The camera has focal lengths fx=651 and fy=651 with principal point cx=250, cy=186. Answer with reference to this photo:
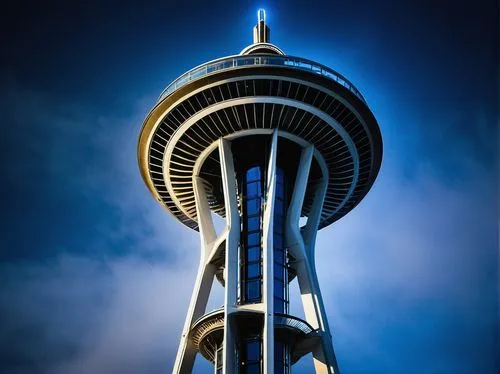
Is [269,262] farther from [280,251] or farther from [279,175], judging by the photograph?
[279,175]

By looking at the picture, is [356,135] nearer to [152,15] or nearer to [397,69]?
[397,69]

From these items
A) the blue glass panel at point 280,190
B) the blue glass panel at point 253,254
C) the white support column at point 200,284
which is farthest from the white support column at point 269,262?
the white support column at point 200,284

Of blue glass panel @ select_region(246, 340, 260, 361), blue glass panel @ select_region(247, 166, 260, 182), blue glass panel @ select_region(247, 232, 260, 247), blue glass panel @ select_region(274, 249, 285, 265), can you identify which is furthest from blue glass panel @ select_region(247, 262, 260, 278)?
blue glass panel @ select_region(247, 166, 260, 182)

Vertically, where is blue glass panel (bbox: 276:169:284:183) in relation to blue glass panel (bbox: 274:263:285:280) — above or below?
above

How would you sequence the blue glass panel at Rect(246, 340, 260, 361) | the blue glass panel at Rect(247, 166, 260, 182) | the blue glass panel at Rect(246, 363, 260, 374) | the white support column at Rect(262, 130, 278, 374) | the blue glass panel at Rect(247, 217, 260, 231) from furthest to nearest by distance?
1. the blue glass panel at Rect(247, 166, 260, 182)
2. the blue glass panel at Rect(247, 217, 260, 231)
3. the blue glass panel at Rect(246, 340, 260, 361)
4. the blue glass panel at Rect(246, 363, 260, 374)
5. the white support column at Rect(262, 130, 278, 374)

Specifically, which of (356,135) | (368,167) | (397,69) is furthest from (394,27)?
(368,167)

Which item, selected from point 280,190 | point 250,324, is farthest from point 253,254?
point 280,190

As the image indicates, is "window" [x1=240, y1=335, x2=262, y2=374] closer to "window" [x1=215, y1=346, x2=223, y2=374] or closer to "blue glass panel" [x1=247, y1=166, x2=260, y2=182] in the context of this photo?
"window" [x1=215, y1=346, x2=223, y2=374]

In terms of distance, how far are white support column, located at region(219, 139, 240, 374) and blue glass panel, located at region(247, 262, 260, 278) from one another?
65.7 inches

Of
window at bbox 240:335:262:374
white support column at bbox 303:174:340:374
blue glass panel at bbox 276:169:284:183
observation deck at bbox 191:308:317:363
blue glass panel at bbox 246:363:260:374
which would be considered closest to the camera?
observation deck at bbox 191:308:317:363

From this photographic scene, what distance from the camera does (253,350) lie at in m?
35.6

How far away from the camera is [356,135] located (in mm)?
40750

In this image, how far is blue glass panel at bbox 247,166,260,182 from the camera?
137 feet

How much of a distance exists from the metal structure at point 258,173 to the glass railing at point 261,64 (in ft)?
0.22
